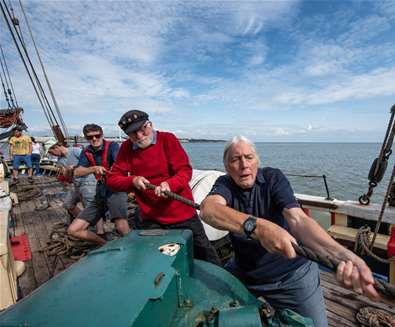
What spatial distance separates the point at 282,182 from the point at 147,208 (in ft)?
4.20

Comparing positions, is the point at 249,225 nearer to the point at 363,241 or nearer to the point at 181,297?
the point at 181,297

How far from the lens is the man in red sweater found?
7.80 feet

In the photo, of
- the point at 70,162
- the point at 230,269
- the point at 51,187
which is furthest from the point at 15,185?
the point at 230,269

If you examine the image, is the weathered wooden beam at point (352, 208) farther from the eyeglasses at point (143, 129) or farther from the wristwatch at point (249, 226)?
the eyeglasses at point (143, 129)

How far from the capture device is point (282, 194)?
5.73 feet

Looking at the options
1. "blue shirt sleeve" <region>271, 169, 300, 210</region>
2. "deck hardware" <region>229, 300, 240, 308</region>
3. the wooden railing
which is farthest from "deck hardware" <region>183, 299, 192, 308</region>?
the wooden railing

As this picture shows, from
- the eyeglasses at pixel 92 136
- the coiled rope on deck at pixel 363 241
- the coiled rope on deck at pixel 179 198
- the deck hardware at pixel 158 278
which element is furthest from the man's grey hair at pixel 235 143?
the coiled rope on deck at pixel 363 241

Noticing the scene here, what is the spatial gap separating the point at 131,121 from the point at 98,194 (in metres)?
1.50

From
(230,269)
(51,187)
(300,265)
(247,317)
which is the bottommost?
(51,187)

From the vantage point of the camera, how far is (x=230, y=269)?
2031 millimetres

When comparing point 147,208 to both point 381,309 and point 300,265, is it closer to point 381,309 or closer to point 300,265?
point 300,265

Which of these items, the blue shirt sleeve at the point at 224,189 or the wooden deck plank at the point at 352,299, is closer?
the blue shirt sleeve at the point at 224,189

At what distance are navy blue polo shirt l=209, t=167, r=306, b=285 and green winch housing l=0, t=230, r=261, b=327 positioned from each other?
0.31m

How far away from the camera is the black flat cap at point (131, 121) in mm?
2350
